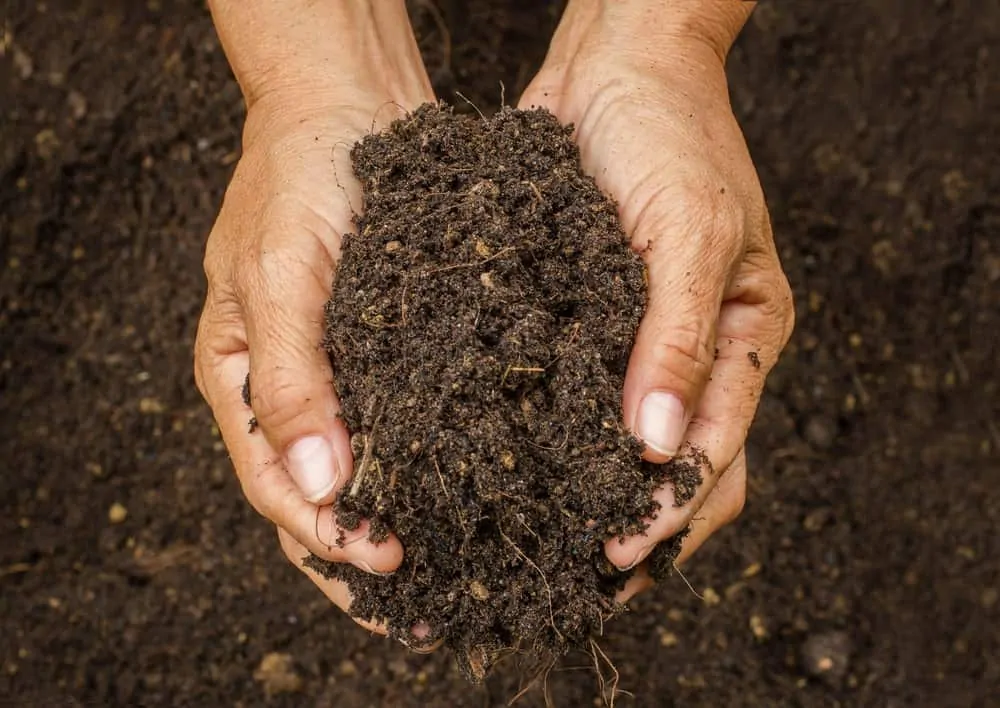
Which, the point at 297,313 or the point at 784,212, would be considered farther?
the point at 784,212

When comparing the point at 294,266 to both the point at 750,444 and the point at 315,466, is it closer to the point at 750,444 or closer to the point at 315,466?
the point at 315,466

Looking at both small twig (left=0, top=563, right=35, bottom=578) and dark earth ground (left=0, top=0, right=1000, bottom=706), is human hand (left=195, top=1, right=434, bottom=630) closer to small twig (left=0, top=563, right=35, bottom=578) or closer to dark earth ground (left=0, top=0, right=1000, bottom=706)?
dark earth ground (left=0, top=0, right=1000, bottom=706)

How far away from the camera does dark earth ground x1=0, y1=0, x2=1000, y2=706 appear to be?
2078mm

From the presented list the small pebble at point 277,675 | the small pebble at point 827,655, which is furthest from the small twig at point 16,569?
the small pebble at point 827,655

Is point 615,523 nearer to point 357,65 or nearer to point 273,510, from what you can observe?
point 273,510

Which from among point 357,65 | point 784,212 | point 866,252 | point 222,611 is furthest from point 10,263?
point 866,252

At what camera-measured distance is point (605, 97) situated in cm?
153

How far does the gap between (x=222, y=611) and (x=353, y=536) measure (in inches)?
41.0

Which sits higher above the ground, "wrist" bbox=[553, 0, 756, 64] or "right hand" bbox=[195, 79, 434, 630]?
"wrist" bbox=[553, 0, 756, 64]

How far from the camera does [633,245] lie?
1367 mm

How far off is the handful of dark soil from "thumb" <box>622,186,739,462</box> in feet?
0.09

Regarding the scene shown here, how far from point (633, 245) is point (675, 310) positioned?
139 millimetres

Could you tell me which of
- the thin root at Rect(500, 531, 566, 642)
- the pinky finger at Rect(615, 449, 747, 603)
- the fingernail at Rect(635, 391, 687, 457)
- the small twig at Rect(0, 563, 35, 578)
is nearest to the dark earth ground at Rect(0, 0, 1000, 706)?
the small twig at Rect(0, 563, 35, 578)

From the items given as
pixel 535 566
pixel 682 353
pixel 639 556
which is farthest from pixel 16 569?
pixel 682 353
